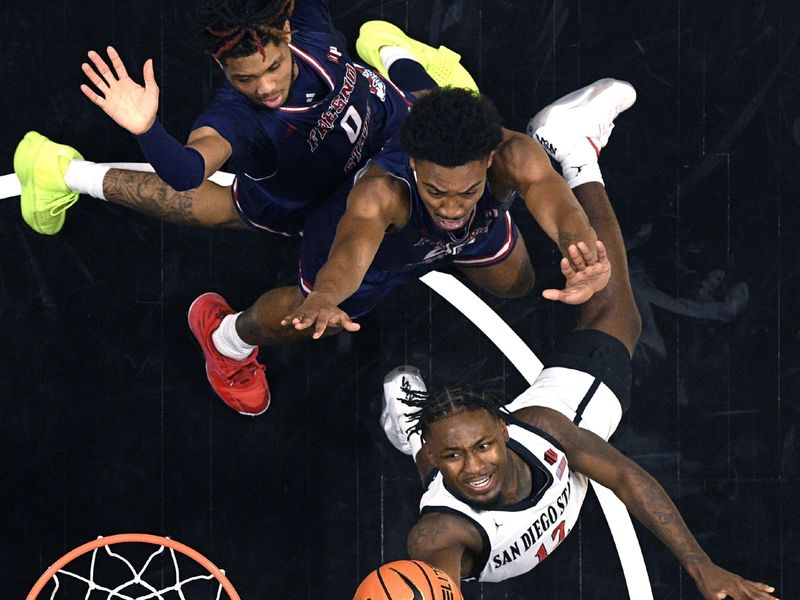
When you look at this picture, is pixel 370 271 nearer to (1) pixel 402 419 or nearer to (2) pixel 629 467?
(1) pixel 402 419

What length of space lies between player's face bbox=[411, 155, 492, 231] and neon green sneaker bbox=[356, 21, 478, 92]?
144 centimetres

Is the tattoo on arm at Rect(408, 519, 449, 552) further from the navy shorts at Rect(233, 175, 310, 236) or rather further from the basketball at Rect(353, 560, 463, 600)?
the navy shorts at Rect(233, 175, 310, 236)

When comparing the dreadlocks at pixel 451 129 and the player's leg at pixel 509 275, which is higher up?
the dreadlocks at pixel 451 129

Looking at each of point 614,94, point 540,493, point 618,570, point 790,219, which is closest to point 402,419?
point 540,493

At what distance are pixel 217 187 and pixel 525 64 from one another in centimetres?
171

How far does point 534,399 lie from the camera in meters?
4.48

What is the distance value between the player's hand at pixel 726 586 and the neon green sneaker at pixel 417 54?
251 cm

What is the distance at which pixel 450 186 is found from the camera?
365 centimetres

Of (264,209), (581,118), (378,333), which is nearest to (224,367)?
(378,333)

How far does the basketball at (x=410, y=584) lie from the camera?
11.7 feet

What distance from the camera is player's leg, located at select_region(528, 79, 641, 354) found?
4637 millimetres

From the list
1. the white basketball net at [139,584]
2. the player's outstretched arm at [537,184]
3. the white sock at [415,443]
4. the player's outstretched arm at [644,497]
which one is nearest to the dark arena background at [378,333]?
the white basketball net at [139,584]

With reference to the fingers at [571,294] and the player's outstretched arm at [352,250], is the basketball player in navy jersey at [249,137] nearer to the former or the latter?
the player's outstretched arm at [352,250]

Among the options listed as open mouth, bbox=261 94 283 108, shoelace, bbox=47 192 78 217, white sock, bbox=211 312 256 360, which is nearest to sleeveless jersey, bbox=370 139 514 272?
open mouth, bbox=261 94 283 108
